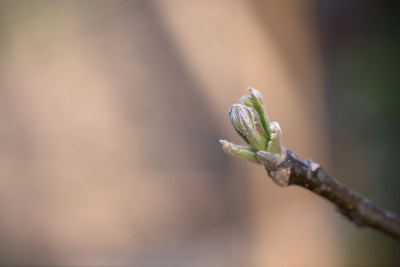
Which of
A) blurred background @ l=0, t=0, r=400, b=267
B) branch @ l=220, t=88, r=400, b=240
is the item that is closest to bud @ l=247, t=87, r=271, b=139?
branch @ l=220, t=88, r=400, b=240

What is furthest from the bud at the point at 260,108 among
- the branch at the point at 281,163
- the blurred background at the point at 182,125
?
the blurred background at the point at 182,125

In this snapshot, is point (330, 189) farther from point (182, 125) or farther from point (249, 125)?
point (182, 125)

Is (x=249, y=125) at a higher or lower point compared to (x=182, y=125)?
lower

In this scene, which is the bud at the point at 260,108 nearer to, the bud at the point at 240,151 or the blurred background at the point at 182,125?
the bud at the point at 240,151

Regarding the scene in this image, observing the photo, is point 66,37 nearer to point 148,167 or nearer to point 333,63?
point 148,167

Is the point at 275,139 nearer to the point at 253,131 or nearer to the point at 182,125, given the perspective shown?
the point at 253,131

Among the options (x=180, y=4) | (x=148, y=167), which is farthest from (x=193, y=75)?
(x=148, y=167)

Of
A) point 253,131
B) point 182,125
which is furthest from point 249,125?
point 182,125

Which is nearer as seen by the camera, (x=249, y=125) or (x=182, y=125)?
(x=249, y=125)
